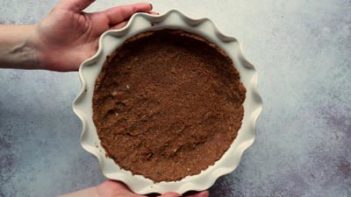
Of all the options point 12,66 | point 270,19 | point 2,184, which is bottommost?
point 2,184

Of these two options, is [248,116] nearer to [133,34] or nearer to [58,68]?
[133,34]

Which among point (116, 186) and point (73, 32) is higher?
point (73, 32)

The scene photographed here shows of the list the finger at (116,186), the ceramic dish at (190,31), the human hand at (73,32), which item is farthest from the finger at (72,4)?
the finger at (116,186)

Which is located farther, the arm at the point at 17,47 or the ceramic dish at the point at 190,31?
the arm at the point at 17,47

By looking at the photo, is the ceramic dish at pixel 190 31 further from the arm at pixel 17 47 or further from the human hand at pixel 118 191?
the arm at pixel 17 47

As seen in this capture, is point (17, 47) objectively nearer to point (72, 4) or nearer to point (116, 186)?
point (72, 4)

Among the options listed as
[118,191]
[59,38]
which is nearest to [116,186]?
[118,191]

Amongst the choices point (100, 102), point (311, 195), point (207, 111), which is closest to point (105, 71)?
point (100, 102)

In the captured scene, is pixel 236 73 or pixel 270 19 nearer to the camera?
pixel 236 73
